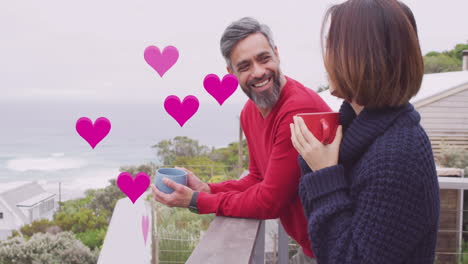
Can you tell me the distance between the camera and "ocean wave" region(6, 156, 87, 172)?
A: 32.0 meters

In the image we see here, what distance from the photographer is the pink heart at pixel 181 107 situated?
2596mm

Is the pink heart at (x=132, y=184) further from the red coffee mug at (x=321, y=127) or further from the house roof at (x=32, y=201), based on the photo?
the house roof at (x=32, y=201)

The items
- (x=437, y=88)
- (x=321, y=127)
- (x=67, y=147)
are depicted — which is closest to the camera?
(x=321, y=127)

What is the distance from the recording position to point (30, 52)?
200 feet

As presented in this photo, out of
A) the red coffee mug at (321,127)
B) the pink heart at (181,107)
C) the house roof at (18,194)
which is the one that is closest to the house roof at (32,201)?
the house roof at (18,194)

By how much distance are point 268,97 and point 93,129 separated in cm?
160

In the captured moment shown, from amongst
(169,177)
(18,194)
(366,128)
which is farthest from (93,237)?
(366,128)

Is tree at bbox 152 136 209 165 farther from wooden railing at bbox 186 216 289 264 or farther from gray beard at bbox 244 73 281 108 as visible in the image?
wooden railing at bbox 186 216 289 264

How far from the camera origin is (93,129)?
274 centimetres

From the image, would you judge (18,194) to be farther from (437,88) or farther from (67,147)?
(437,88)

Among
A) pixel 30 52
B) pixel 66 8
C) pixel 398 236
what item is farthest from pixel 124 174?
pixel 30 52

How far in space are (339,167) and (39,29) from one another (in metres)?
66.5

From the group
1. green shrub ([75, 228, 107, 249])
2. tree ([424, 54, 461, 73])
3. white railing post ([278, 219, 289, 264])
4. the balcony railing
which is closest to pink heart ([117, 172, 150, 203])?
the balcony railing

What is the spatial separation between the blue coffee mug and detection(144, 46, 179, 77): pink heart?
1263 millimetres
